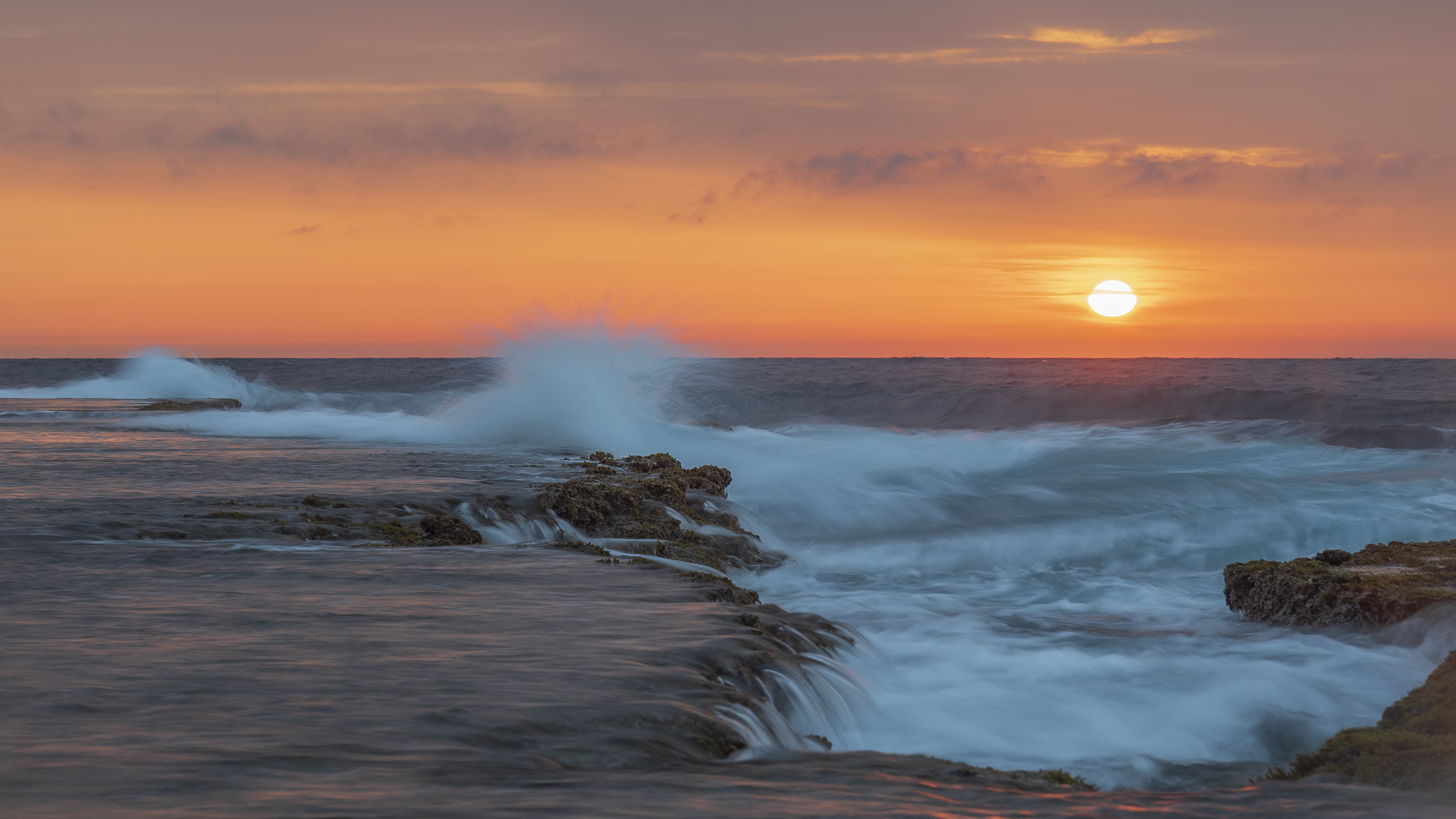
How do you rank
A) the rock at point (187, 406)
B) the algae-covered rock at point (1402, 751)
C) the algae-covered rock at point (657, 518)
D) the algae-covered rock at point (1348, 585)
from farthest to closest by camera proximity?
1. the rock at point (187, 406)
2. the algae-covered rock at point (657, 518)
3. the algae-covered rock at point (1348, 585)
4. the algae-covered rock at point (1402, 751)

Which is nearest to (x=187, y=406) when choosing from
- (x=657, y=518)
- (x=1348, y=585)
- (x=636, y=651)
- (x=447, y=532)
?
(x=657, y=518)

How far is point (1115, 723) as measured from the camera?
17.3 feet

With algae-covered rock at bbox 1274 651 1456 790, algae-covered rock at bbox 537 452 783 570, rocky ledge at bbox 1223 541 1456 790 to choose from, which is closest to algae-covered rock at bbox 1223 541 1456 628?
rocky ledge at bbox 1223 541 1456 790

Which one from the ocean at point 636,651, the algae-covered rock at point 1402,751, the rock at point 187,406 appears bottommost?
the algae-covered rock at point 1402,751

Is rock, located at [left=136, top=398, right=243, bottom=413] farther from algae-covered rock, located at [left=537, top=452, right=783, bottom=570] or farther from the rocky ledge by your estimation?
the rocky ledge

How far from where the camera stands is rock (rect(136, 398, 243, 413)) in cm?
2677

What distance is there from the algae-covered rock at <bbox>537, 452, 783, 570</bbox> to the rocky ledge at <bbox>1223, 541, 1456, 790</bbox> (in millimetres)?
3978

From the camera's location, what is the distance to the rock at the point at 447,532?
762 centimetres

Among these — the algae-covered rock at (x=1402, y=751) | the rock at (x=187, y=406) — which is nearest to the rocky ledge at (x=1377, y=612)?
the algae-covered rock at (x=1402, y=751)

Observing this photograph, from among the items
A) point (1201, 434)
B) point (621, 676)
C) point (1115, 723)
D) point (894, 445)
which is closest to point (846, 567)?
point (1115, 723)

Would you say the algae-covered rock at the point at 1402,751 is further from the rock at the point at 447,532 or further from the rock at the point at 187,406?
the rock at the point at 187,406

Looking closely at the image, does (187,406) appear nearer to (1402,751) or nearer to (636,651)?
(636,651)

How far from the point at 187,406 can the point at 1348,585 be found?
93.1 feet

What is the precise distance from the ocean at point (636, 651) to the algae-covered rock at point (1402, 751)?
19 centimetres
